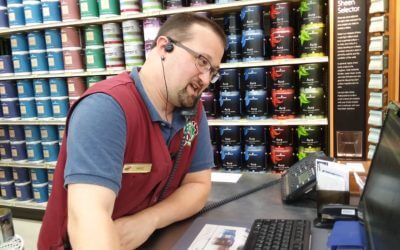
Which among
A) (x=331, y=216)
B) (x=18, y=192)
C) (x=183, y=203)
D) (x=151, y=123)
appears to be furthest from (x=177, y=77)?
(x=18, y=192)

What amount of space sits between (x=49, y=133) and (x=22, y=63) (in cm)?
70

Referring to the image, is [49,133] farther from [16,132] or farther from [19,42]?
[19,42]

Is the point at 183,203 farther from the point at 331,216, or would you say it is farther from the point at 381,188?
the point at 381,188

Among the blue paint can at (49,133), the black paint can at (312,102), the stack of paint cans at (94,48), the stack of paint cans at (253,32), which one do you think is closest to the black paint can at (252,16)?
the stack of paint cans at (253,32)

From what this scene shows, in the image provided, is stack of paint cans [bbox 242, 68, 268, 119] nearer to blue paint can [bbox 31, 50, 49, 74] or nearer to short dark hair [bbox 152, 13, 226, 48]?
short dark hair [bbox 152, 13, 226, 48]

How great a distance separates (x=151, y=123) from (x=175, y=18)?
0.37 m

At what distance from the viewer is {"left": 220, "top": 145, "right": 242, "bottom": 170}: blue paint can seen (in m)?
2.89

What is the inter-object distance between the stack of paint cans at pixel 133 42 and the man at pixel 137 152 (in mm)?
1860

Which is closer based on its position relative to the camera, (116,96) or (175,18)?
(116,96)

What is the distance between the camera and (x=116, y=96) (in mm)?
1032

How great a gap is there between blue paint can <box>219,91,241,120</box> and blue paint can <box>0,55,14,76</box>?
7.06 ft

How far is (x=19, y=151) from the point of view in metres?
3.73

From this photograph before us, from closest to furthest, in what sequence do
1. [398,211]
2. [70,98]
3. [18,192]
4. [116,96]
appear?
[398,211] → [116,96] → [70,98] → [18,192]

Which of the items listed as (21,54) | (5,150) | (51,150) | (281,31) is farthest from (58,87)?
(281,31)
